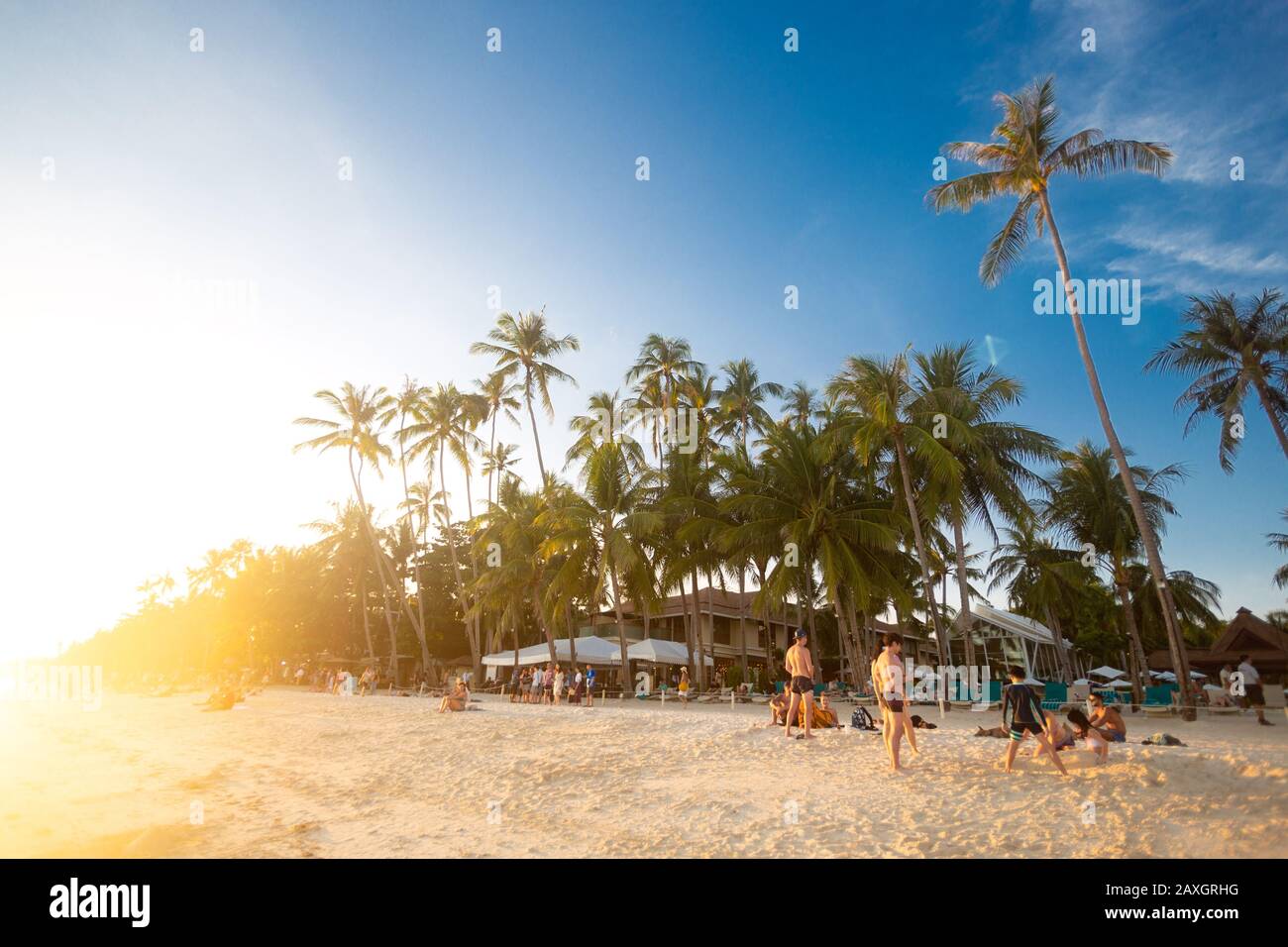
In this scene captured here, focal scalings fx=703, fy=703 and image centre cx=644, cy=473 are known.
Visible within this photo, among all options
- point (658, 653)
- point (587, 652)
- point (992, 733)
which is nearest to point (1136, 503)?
point (992, 733)

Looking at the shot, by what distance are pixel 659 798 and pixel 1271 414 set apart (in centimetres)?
2122

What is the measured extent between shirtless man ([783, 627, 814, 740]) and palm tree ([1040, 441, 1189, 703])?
18561mm

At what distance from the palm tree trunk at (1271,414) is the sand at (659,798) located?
912 centimetres

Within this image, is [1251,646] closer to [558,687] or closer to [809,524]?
[809,524]

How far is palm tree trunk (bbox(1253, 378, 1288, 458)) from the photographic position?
1952cm

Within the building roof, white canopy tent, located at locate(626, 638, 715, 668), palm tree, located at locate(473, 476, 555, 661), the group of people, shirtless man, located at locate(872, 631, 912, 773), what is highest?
palm tree, located at locate(473, 476, 555, 661)

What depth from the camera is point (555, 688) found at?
24.5 metres

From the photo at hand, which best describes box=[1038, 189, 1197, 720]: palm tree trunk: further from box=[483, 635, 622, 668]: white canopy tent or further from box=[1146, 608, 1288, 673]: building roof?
box=[1146, 608, 1288, 673]: building roof

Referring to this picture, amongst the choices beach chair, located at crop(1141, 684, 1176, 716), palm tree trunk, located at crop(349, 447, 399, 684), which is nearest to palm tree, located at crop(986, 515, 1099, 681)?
beach chair, located at crop(1141, 684, 1176, 716)

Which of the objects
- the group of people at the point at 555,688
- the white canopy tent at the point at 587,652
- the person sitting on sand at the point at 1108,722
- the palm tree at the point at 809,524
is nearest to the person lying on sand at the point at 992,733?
the person sitting on sand at the point at 1108,722

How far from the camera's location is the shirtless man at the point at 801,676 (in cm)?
1091

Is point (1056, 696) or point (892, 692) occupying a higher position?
point (892, 692)
